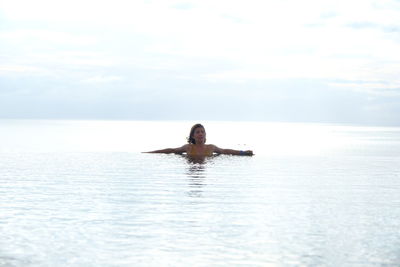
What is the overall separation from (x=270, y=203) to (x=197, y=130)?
1361 cm

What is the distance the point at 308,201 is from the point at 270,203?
3.41ft

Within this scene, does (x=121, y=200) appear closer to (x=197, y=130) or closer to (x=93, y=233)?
(x=93, y=233)

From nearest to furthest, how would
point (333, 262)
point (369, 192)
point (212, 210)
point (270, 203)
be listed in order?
point (333, 262) < point (212, 210) < point (270, 203) < point (369, 192)

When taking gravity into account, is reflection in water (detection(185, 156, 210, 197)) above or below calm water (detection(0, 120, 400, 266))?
above

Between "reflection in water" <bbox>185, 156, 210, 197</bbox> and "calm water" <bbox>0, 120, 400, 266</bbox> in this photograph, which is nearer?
"calm water" <bbox>0, 120, 400, 266</bbox>

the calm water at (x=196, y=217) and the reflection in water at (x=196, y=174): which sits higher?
the reflection in water at (x=196, y=174)

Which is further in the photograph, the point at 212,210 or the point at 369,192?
the point at 369,192

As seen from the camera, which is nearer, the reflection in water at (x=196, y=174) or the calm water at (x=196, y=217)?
the calm water at (x=196, y=217)

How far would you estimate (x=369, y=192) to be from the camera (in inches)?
668

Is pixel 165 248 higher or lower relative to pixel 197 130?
lower

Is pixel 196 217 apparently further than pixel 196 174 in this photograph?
No

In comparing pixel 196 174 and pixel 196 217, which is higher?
pixel 196 174

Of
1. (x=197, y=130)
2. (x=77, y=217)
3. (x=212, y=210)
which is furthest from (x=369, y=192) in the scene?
(x=197, y=130)

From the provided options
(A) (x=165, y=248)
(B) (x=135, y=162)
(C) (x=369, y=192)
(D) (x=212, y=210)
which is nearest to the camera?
(A) (x=165, y=248)
